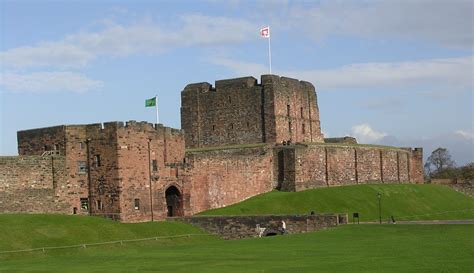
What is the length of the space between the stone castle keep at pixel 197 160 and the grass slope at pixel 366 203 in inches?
88.9

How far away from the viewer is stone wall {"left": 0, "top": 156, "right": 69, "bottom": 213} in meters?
51.5

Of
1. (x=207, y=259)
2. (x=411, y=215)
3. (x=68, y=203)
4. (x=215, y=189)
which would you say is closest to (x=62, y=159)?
(x=68, y=203)

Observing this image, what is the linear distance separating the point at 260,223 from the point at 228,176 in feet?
35.7

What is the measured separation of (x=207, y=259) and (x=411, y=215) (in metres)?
38.2

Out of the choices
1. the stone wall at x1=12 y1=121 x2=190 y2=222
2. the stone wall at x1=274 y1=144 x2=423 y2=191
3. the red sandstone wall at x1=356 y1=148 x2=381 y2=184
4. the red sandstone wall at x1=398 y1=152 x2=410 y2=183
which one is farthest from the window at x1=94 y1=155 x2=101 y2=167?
the red sandstone wall at x1=398 y1=152 x2=410 y2=183

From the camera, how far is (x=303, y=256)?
34969 mm

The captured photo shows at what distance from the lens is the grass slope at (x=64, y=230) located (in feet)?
150

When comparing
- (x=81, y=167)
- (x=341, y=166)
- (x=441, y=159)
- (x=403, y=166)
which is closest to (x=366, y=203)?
(x=341, y=166)

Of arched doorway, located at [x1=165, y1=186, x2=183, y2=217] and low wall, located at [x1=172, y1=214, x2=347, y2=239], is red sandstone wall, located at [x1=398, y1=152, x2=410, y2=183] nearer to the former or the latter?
arched doorway, located at [x1=165, y1=186, x2=183, y2=217]

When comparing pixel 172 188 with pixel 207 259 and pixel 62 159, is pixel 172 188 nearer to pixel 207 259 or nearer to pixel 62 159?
pixel 62 159

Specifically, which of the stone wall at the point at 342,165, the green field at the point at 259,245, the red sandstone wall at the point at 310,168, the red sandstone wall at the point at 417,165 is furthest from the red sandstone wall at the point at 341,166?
the red sandstone wall at the point at 417,165

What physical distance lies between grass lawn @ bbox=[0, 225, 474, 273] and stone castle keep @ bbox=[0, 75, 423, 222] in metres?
8.96

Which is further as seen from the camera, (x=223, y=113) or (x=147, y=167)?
(x=223, y=113)

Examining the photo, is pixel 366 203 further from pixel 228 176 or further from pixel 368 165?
pixel 228 176
